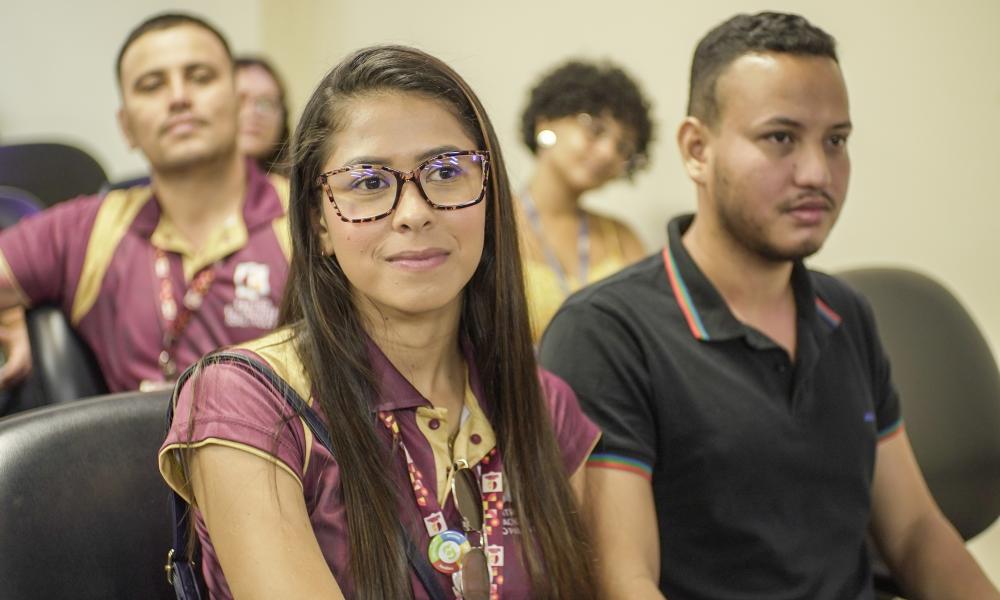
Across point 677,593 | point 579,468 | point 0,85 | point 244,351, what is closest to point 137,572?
point 244,351

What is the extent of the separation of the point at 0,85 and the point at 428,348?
3139 millimetres

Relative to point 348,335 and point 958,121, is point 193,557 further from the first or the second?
point 958,121

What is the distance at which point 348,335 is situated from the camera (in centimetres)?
124

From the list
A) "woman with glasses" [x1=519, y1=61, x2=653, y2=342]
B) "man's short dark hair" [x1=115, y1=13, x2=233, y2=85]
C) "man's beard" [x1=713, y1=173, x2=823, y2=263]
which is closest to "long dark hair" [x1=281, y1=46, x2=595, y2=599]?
"man's beard" [x1=713, y1=173, x2=823, y2=263]

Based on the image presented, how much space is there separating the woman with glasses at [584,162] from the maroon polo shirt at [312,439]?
5.77 feet

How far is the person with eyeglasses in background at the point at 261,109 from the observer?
10.9 feet

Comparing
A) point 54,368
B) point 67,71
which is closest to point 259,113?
point 67,71

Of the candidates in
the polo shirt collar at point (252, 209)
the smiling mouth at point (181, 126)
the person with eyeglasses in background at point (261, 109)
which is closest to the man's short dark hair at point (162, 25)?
the smiling mouth at point (181, 126)

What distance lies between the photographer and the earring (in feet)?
10.4

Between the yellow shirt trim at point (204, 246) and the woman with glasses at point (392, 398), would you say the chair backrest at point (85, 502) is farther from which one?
the yellow shirt trim at point (204, 246)

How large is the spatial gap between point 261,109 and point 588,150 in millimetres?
1062

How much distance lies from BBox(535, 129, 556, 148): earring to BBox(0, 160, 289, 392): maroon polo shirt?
3.49 feet

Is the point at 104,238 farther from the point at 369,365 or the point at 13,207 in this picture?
the point at 369,365

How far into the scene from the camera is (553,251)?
3.02m
